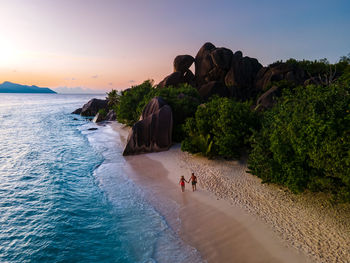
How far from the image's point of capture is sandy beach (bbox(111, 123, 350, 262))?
28.0ft

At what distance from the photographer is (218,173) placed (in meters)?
16.0

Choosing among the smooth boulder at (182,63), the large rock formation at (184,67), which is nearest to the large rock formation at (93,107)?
the smooth boulder at (182,63)

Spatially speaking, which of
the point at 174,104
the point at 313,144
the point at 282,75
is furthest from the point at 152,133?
the point at 282,75

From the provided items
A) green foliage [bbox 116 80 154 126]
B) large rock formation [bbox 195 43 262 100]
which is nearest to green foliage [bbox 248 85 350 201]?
green foliage [bbox 116 80 154 126]

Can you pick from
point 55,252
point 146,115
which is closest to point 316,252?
point 55,252

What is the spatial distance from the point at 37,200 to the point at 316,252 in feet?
54.1

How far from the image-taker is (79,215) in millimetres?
12773

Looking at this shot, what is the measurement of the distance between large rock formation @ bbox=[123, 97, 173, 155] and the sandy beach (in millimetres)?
7073

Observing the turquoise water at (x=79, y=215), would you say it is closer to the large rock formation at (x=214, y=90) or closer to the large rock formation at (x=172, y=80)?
the large rock formation at (x=172, y=80)

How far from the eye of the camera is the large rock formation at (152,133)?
74.9 feet

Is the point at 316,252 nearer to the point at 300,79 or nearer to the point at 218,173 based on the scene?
the point at 218,173

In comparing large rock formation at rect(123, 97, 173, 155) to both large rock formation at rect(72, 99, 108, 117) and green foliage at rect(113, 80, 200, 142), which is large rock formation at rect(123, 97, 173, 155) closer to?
green foliage at rect(113, 80, 200, 142)

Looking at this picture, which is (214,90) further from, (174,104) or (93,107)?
(93,107)

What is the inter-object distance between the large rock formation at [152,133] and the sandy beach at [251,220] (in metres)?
7.07
